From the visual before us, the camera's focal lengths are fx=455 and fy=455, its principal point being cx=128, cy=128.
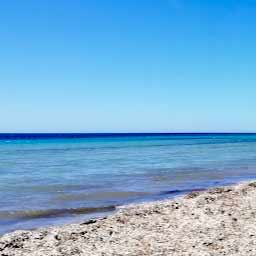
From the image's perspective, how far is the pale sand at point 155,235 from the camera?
27.5ft

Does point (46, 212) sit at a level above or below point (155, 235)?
below

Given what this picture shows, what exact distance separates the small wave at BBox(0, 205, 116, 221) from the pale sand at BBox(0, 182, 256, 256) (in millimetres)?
1844

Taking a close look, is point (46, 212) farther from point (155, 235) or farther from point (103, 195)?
point (155, 235)

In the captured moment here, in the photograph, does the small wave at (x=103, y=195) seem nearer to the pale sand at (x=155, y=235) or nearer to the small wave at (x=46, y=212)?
the small wave at (x=46, y=212)

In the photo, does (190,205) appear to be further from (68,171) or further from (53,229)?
(68,171)

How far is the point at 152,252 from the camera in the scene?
818 centimetres

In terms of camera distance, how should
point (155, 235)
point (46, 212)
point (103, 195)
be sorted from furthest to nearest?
point (103, 195), point (46, 212), point (155, 235)

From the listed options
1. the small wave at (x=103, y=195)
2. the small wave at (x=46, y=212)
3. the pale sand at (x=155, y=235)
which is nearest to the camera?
the pale sand at (x=155, y=235)

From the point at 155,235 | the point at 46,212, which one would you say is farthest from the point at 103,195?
the point at 155,235

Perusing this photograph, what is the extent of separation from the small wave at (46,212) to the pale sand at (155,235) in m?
1.84

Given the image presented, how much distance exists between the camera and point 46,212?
13336 mm

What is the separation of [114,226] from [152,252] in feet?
7.12

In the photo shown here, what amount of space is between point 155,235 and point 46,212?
4980 millimetres

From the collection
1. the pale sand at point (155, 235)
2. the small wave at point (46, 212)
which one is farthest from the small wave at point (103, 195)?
the pale sand at point (155, 235)
